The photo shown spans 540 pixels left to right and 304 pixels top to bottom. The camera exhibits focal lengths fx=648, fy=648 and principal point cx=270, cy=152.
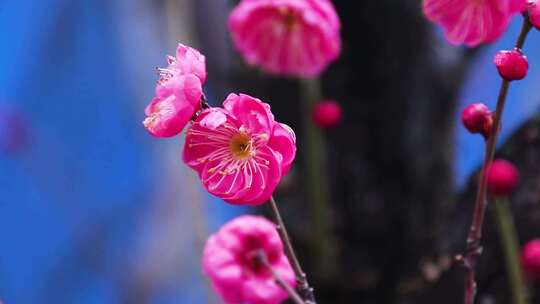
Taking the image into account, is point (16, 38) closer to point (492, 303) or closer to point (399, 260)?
point (399, 260)

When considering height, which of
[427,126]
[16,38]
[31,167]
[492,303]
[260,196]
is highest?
[16,38]

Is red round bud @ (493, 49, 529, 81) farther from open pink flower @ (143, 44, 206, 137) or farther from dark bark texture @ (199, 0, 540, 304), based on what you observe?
dark bark texture @ (199, 0, 540, 304)

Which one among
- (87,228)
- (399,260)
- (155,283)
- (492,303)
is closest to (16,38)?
(87,228)

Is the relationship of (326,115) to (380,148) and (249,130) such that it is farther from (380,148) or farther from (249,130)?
(249,130)

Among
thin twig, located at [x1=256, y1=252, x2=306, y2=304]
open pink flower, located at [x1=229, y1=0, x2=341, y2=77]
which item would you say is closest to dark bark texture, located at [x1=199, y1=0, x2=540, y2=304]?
open pink flower, located at [x1=229, y1=0, x2=341, y2=77]

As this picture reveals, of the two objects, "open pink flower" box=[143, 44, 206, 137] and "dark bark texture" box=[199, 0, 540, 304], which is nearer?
"open pink flower" box=[143, 44, 206, 137]

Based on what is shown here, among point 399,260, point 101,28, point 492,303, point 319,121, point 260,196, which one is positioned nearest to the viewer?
point 260,196

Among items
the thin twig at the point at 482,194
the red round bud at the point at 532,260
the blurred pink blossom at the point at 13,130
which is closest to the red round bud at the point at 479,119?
the thin twig at the point at 482,194
